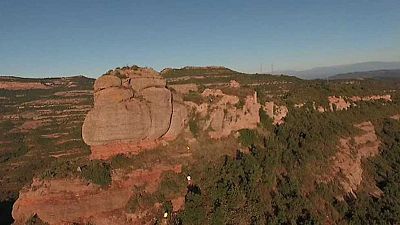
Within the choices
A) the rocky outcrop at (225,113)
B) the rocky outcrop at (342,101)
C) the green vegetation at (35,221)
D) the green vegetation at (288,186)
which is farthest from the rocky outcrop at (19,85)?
the green vegetation at (35,221)

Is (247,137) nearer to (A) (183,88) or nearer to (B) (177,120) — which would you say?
(A) (183,88)

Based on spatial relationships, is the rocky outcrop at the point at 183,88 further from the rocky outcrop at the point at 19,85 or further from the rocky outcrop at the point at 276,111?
the rocky outcrop at the point at 19,85

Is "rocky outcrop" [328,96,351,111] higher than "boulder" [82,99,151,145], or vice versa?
"boulder" [82,99,151,145]

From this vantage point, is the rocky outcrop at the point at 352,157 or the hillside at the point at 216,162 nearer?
the hillside at the point at 216,162

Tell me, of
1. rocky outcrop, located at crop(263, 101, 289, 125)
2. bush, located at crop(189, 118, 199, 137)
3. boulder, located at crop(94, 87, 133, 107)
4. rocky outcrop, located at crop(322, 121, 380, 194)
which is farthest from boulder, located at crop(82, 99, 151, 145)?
rocky outcrop, located at crop(322, 121, 380, 194)

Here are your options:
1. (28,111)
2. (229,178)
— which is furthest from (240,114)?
(28,111)

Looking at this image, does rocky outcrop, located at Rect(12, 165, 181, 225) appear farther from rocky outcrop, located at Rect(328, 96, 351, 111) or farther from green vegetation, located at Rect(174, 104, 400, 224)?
rocky outcrop, located at Rect(328, 96, 351, 111)

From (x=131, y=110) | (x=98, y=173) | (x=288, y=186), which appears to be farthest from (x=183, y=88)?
(x=98, y=173)

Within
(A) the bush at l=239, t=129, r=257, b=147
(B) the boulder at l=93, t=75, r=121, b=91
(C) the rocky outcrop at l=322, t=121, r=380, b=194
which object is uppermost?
(B) the boulder at l=93, t=75, r=121, b=91
